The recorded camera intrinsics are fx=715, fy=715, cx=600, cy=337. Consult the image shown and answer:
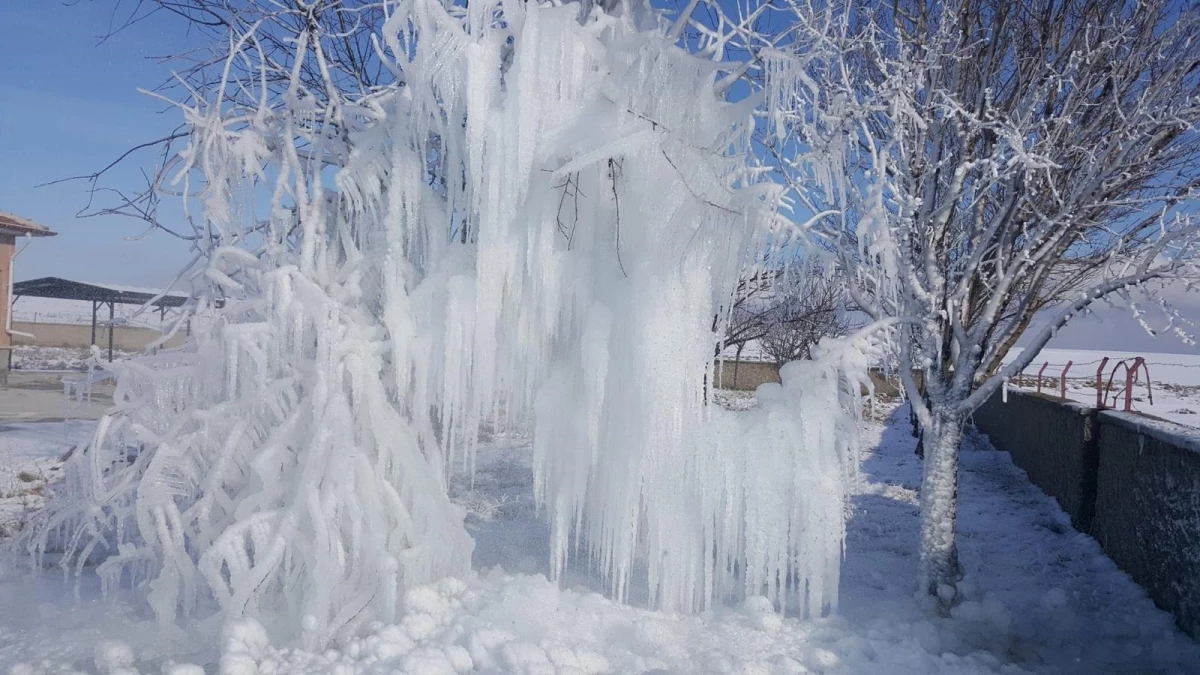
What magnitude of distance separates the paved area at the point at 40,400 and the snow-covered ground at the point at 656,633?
7346 mm

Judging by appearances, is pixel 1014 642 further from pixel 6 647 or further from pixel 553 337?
pixel 6 647

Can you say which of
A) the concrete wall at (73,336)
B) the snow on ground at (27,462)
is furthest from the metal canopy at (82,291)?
the concrete wall at (73,336)

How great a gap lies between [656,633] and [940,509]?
2.21 m

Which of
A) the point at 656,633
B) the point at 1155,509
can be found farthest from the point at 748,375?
the point at 656,633

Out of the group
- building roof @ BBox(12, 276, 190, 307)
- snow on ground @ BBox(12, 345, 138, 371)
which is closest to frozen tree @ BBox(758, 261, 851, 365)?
building roof @ BBox(12, 276, 190, 307)

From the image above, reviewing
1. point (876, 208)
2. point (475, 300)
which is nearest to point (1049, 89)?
point (876, 208)

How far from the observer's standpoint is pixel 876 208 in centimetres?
438

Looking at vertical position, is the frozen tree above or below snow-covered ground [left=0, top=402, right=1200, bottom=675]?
above

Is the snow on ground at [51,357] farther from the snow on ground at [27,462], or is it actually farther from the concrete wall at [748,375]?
the concrete wall at [748,375]

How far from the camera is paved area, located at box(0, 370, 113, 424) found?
12.1m

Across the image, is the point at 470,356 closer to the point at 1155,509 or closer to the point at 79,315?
the point at 1155,509

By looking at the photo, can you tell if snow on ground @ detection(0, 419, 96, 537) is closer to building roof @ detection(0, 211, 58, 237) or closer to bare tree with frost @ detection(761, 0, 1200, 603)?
bare tree with frost @ detection(761, 0, 1200, 603)

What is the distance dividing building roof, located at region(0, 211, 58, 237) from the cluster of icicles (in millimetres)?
15076

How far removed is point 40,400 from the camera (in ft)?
46.9
